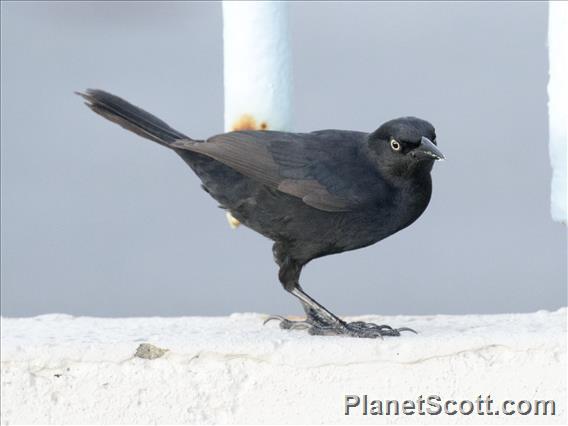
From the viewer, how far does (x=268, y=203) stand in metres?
4.86

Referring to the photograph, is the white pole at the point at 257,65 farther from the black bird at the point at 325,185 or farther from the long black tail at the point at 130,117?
the long black tail at the point at 130,117

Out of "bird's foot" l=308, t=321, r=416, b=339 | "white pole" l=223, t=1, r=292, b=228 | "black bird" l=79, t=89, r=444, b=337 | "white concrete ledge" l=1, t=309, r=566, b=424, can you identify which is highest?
"white pole" l=223, t=1, r=292, b=228

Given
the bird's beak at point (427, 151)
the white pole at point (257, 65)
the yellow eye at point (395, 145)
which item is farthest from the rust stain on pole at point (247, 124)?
the bird's beak at point (427, 151)

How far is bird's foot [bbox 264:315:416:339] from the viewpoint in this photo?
15.6ft

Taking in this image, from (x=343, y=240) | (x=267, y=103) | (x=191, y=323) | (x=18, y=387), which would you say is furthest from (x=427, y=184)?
(x=18, y=387)

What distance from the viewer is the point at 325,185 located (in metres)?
4.80

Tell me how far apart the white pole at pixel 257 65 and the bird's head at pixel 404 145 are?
416mm

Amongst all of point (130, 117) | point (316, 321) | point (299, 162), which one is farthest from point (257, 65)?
point (316, 321)

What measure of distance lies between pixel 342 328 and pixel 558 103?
3.93 ft

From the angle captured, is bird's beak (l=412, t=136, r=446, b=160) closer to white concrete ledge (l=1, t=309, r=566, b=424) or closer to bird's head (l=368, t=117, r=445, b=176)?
bird's head (l=368, t=117, r=445, b=176)

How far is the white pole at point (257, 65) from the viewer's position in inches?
195

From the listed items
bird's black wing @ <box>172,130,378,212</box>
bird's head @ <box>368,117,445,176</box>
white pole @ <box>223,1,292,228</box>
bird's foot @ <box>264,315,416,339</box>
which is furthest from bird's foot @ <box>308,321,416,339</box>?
white pole @ <box>223,1,292,228</box>

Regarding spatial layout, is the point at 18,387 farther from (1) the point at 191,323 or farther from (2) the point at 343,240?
(2) the point at 343,240

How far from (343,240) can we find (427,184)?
14.7 inches
